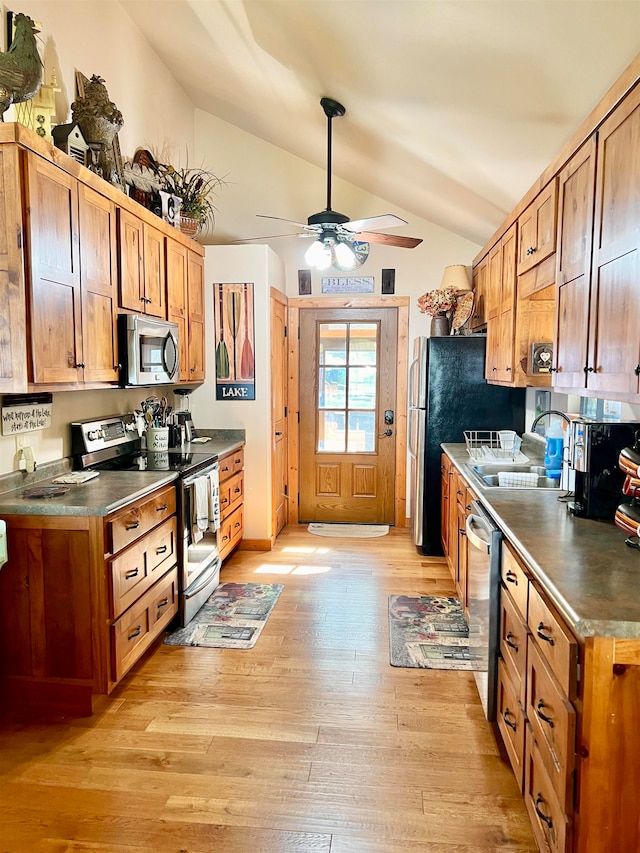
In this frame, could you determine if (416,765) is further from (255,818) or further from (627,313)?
(627,313)

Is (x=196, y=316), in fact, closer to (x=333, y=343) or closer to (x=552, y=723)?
(x=333, y=343)

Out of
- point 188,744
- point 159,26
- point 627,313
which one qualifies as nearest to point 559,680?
point 627,313

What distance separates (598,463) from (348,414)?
3.29 m

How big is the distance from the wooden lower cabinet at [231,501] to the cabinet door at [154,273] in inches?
44.5

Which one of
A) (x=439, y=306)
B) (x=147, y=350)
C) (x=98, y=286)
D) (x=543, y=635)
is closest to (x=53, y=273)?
(x=98, y=286)

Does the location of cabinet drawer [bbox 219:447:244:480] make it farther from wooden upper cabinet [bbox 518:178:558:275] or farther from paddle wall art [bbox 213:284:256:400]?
wooden upper cabinet [bbox 518:178:558:275]

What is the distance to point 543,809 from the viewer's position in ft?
4.95

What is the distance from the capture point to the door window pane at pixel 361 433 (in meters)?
5.19

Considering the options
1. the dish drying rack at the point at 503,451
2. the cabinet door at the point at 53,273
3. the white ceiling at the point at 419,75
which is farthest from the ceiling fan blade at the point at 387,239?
the cabinet door at the point at 53,273

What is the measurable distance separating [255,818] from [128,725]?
0.77 meters

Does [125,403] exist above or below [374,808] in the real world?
above

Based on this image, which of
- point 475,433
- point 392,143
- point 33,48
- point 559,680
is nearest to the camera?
point 559,680

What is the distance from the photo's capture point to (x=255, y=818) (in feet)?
5.92

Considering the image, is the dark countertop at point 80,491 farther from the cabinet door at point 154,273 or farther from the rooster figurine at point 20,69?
the rooster figurine at point 20,69
